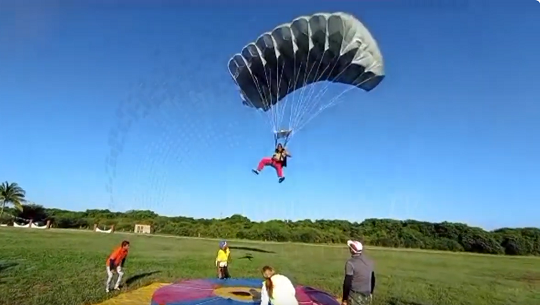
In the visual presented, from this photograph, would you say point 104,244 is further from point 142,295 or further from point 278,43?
point 278,43

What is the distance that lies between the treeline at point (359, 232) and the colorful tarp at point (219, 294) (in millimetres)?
18828

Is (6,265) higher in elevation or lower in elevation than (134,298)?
higher

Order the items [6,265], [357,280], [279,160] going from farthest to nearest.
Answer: [6,265] < [279,160] < [357,280]

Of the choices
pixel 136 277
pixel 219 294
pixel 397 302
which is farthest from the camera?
pixel 136 277

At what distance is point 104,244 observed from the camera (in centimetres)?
2178

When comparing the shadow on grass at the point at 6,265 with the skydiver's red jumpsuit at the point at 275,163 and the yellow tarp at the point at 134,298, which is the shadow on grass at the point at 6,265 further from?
the skydiver's red jumpsuit at the point at 275,163

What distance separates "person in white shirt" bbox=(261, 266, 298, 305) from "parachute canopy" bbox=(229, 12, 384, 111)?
5.47m

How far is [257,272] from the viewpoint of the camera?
1398cm

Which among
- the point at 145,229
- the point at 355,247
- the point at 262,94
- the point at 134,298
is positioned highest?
the point at 262,94

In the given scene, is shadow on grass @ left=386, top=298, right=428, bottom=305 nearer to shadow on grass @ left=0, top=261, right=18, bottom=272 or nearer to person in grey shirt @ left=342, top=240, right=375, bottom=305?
person in grey shirt @ left=342, top=240, right=375, bottom=305

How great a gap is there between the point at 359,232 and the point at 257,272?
17.4 m

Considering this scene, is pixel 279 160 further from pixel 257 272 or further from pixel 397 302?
pixel 257 272

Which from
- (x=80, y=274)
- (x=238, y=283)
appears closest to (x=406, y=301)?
(x=238, y=283)

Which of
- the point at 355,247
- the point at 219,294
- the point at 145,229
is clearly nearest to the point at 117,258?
the point at 219,294
